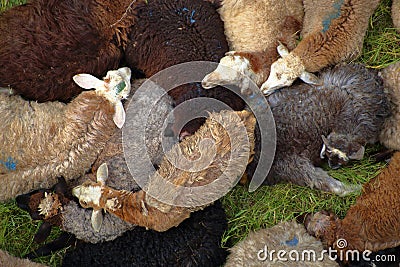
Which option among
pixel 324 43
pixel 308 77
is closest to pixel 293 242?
pixel 308 77

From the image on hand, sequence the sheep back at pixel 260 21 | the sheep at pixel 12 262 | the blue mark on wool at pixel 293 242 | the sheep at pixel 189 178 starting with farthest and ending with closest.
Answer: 1. the sheep back at pixel 260 21
2. the blue mark on wool at pixel 293 242
3. the sheep at pixel 12 262
4. the sheep at pixel 189 178

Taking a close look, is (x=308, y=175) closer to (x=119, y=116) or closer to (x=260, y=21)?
(x=260, y=21)

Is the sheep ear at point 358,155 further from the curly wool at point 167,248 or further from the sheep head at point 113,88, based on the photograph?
the sheep head at point 113,88

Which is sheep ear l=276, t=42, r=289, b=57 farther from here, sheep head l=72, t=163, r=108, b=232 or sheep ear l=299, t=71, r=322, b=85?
sheep head l=72, t=163, r=108, b=232

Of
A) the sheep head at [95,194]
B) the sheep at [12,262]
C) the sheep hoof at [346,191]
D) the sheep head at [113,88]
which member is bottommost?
Answer: the sheep hoof at [346,191]

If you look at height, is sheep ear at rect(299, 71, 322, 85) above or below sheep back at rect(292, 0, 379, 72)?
below

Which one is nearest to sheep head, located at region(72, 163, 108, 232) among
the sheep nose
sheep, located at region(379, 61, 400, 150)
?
the sheep nose

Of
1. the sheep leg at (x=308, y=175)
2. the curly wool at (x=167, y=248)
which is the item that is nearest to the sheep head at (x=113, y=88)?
the curly wool at (x=167, y=248)
